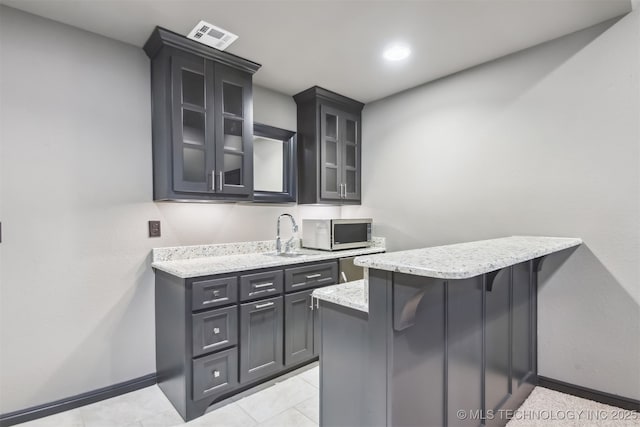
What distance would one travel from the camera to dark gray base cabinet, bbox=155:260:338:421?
6.16ft

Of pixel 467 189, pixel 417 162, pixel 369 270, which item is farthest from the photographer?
pixel 417 162

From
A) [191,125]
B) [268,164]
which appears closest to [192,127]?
[191,125]

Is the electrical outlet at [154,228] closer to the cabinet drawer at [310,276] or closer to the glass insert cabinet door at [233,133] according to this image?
the glass insert cabinet door at [233,133]

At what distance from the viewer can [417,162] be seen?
299 centimetres

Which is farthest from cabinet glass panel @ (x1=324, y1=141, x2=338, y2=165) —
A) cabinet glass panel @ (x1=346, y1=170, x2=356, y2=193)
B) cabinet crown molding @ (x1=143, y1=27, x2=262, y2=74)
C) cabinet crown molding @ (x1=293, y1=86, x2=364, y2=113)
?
cabinet crown molding @ (x1=143, y1=27, x2=262, y2=74)

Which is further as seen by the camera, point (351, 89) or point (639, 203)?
point (351, 89)

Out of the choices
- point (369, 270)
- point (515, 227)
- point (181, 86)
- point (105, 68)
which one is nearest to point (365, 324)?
point (369, 270)

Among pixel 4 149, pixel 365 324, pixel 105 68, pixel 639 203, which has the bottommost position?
pixel 365 324

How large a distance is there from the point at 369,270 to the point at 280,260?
1260mm

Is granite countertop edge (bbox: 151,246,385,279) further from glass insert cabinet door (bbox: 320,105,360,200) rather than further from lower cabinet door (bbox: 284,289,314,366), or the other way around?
glass insert cabinet door (bbox: 320,105,360,200)

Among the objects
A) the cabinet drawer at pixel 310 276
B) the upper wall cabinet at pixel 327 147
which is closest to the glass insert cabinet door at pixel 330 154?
the upper wall cabinet at pixel 327 147

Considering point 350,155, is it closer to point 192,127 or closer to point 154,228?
point 192,127

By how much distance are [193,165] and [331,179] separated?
1406mm

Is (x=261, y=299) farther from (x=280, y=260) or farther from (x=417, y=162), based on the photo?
(x=417, y=162)
